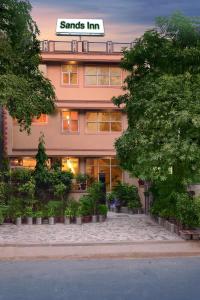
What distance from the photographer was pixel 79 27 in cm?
4194

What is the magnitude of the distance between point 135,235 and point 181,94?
5.40 meters

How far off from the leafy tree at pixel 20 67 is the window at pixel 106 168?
45.9 feet

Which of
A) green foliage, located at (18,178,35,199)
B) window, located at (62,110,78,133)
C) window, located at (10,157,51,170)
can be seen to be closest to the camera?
green foliage, located at (18,178,35,199)

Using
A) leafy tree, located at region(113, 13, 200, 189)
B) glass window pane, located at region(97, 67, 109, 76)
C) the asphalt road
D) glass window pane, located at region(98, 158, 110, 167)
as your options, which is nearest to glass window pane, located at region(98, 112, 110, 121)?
glass window pane, located at region(97, 67, 109, 76)

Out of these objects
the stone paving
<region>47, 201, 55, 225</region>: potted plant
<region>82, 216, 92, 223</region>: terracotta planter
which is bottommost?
the stone paving

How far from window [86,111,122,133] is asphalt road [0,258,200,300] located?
25908 millimetres

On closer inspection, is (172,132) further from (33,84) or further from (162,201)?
(33,84)


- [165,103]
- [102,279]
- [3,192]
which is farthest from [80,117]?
[102,279]

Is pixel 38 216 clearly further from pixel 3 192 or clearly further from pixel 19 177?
pixel 19 177

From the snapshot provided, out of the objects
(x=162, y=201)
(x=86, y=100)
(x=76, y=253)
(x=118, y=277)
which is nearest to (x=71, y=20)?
(x=86, y=100)

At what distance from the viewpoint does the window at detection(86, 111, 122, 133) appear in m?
40.3

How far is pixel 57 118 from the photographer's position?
3984 centimetres

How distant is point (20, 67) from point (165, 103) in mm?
8462

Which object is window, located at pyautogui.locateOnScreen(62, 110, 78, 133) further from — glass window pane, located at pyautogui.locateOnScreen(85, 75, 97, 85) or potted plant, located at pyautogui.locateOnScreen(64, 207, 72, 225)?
potted plant, located at pyautogui.locateOnScreen(64, 207, 72, 225)
